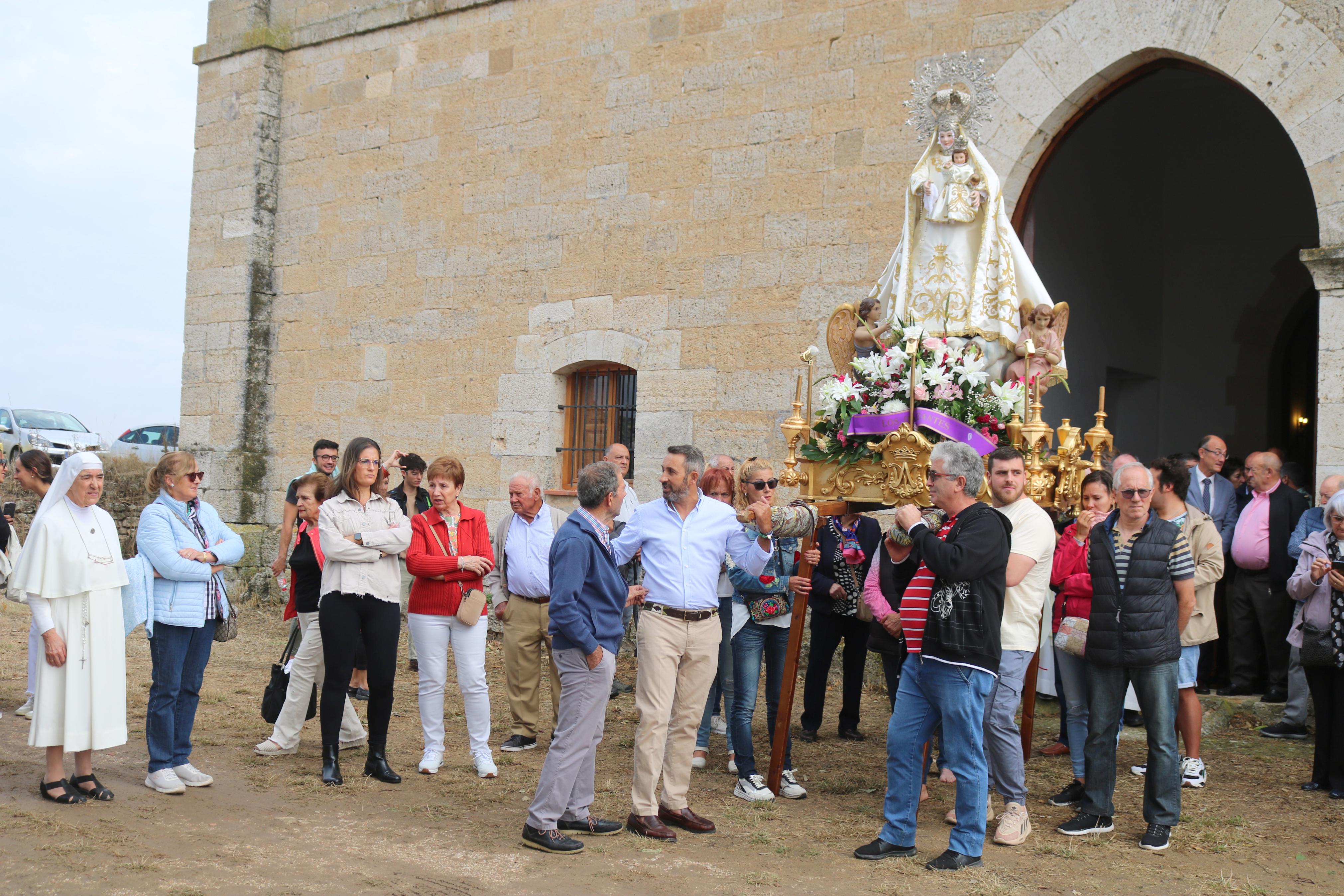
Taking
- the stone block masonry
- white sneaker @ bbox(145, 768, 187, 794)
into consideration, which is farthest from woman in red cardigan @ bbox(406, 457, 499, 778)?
the stone block masonry

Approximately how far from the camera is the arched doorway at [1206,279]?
12266 millimetres

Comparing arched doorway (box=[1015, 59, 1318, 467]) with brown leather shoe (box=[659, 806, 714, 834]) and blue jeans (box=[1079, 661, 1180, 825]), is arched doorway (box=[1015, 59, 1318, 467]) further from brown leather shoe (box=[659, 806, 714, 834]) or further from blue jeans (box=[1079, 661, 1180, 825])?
brown leather shoe (box=[659, 806, 714, 834])

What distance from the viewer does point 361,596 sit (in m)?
5.73

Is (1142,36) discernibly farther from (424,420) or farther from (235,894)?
(235,894)

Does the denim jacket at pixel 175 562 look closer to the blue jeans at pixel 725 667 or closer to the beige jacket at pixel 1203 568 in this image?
the blue jeans at pixel 725 667

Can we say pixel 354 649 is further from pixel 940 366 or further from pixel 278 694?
pixel 940 366

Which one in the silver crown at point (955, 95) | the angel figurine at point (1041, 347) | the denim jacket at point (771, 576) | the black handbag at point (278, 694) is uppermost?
the silver crown at point (955, 95)

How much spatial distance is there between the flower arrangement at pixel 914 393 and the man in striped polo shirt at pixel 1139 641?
0.74 m

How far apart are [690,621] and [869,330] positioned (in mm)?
1927

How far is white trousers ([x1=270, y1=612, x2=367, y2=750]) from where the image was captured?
6.21 m

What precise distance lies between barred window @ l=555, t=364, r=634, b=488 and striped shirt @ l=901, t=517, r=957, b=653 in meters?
5.56

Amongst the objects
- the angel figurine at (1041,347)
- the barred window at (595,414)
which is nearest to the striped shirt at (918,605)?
the angel figurine at (1041,347)

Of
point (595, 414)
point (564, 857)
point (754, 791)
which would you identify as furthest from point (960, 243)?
point (595, 414)

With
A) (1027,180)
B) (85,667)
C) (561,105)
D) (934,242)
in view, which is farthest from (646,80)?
(85,667)
